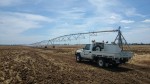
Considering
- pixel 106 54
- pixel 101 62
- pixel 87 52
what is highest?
pixel 87 52

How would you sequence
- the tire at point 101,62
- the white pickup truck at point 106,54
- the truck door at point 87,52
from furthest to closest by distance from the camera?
1. the truck door at point 87,52
2. the tire at point 101,62
3. the white pickup truck at point 106,54

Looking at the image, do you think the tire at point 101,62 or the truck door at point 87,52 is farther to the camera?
the truck door at point 87,52

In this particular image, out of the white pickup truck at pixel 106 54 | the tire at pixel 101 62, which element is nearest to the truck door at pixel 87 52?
the white pickup truck at pixel 106 54

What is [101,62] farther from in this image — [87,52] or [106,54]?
[87,52]

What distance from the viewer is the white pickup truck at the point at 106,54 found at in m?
23.7

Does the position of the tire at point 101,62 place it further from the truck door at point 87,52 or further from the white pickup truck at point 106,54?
the truck door at point 87,52

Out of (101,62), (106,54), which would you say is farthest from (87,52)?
(106,54)

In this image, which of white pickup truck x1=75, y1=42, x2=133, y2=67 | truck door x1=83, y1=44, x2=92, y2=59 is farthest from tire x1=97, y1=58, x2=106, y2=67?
truck door x1=83, y1=44, x2=92, y2=59

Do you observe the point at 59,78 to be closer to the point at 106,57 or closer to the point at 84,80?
the point at 84,80

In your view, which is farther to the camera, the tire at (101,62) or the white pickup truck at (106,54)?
the tire at (101,62)

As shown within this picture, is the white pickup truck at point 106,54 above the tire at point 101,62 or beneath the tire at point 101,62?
above

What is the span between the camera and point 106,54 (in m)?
24.4

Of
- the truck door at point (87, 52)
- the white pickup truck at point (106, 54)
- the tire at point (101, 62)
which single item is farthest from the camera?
the truck door at point (87, 52)

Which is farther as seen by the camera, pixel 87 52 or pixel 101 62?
pixel 87 52
